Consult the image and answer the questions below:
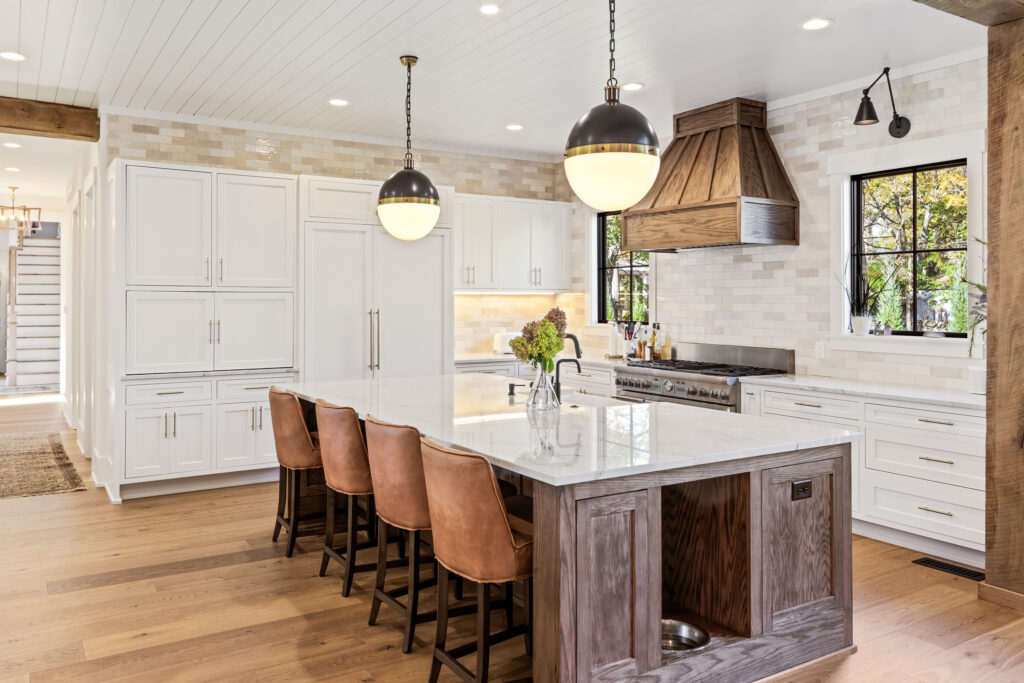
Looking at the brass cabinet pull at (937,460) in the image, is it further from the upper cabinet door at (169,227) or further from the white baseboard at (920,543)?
the upper cabinet door at (169,227)

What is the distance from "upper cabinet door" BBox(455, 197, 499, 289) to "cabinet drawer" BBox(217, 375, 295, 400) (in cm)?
193

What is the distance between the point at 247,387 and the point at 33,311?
27.1ft

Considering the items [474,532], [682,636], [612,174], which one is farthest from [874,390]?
[474,532]

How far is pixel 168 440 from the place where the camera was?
545 centimetres

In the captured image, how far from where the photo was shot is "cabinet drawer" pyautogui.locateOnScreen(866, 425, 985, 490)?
13.0ft

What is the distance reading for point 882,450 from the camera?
4.39 meters

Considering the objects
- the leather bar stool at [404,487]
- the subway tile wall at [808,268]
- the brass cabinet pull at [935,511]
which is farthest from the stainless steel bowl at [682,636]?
the subway tile wall at [808,268]

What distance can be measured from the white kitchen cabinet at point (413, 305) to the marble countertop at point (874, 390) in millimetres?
2492

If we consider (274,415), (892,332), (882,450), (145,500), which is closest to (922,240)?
(892,332)

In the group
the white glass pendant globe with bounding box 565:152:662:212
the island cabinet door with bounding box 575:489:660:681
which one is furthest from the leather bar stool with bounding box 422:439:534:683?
the white glass pendant globe with bounding box 565:152:662:212

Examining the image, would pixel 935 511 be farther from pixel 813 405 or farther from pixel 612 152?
pixel 612 152

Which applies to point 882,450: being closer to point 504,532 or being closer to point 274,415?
point 504,532

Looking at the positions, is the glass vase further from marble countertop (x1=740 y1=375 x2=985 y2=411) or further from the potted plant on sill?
marble countertop (x1=740 y1=375 x2=985 y2=411)

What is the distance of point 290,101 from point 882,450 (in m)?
4.49
